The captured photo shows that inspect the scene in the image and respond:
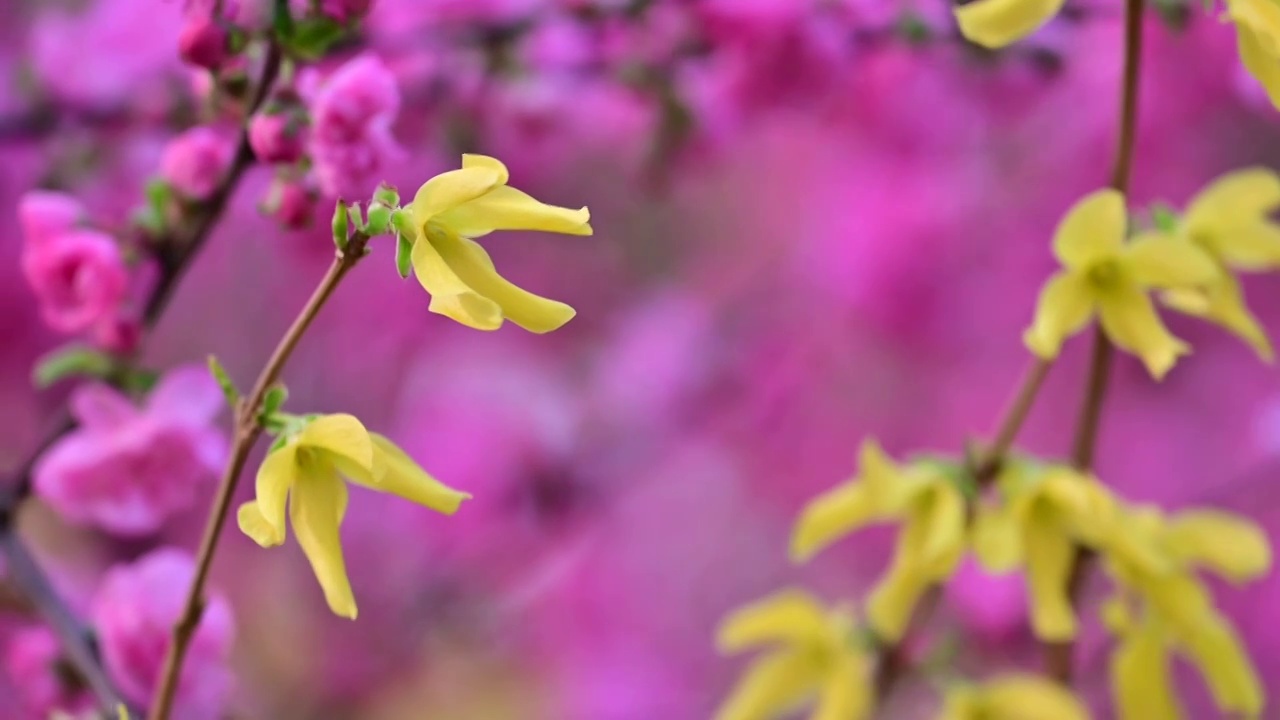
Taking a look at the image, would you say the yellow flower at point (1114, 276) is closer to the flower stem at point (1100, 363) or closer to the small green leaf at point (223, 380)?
the flower stem at point (1100, 363)

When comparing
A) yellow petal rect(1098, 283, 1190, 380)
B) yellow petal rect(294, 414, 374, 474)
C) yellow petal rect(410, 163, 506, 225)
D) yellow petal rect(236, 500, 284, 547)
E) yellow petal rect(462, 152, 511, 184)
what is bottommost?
yellow petal rect(236, 500, 284, 547)

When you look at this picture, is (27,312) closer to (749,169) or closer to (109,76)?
(109,76)

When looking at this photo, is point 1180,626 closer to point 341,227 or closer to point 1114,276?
point 1114,276

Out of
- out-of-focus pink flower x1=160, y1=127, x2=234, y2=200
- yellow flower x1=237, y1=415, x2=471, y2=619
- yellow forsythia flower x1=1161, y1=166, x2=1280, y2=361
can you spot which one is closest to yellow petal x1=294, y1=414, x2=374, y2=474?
yellow flower x1=237, y1=415, x2=471, y2=619

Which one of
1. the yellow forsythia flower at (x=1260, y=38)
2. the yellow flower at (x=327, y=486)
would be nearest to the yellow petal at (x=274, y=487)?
the yellow flower at (x=327, y=486)

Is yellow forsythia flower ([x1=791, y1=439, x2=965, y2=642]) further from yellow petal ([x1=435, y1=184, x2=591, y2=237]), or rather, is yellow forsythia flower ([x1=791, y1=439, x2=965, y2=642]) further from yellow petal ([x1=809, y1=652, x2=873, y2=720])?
yellow petal ([x1=435, y1=184, x2=591, y2=237])

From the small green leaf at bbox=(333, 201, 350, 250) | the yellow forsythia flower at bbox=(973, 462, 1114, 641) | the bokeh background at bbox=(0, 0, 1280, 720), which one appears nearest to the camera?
the small green leaf at bbox=(333, 201, 350, 250)

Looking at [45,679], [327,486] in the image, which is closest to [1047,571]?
[327,486]
